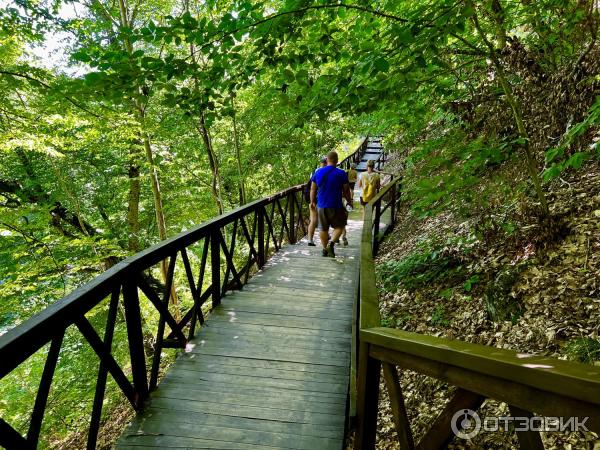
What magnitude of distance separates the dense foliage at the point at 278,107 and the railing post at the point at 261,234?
1.53 metres

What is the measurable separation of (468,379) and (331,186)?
5.18m

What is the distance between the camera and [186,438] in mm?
2590

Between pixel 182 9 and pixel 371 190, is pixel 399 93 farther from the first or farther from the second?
pixel 182 9

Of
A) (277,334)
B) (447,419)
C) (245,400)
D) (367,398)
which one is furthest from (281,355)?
(447,419)

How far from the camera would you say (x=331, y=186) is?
20.8 feet

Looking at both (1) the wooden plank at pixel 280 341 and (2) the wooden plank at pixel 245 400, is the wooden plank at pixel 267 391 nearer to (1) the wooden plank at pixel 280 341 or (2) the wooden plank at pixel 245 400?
(2) the wooden plank at pixel 245 400

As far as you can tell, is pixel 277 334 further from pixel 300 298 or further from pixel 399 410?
pixel 399 410

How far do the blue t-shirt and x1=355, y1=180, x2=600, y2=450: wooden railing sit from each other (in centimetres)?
433

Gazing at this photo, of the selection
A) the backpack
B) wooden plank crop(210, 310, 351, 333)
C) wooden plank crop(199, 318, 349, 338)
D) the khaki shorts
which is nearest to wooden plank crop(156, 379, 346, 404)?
wooden plank crop(199, 318, 349, 338)

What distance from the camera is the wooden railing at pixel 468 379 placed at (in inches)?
40.1

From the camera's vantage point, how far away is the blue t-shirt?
6.30 metres

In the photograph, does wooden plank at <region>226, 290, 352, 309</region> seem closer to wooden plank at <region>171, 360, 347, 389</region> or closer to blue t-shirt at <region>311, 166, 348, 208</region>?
wooden plank at <region>171, 360, 347, 389</region>

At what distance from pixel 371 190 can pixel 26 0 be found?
7851mm

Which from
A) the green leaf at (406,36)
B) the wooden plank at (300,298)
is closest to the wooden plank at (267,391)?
Answer: the wooden plank at (300,298)
